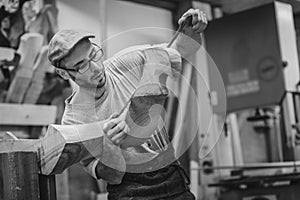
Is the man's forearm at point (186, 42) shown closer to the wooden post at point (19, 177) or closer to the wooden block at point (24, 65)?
the wooden post at point (19, 177)

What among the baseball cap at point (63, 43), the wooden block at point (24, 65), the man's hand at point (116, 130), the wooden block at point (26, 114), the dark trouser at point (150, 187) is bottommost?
the dark trouser at point (150, 187)

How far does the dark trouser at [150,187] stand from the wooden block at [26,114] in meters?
1.31

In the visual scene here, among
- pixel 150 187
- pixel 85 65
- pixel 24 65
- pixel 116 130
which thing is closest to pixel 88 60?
pixel 85 65

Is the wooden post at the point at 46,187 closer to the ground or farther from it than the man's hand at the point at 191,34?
closer to the ground

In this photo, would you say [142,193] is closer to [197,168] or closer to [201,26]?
[201,26]

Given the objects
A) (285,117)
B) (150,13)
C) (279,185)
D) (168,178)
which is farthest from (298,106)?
(168,178)

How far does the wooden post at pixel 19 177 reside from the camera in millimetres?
867

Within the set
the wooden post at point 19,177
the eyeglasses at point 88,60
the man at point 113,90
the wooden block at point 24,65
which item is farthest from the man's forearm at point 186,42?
the wooden block at point 24,65

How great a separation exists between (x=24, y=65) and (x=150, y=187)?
1353mm

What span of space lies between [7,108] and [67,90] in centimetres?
33

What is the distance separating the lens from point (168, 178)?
881mm

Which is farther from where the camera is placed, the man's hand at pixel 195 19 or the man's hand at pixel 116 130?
the man's hand at pixel 195 19

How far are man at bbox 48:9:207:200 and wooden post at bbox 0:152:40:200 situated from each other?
0.09 metres

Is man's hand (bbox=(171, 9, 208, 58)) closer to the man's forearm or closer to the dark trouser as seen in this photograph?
the man's forearm
